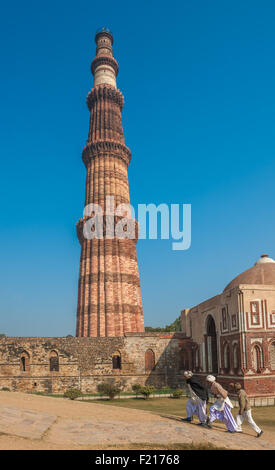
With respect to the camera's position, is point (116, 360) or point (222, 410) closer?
point (222, 410)

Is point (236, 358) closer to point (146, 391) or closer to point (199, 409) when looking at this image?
point (146, 391)

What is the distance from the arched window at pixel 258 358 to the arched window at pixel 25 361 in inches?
569

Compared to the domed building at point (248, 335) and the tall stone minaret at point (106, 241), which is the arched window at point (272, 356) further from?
the tall stone minaret at point (106, 241)

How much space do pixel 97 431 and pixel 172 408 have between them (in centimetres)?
1172

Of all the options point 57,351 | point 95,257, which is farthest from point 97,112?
point 57,351

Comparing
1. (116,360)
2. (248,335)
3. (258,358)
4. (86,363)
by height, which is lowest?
(86,363)

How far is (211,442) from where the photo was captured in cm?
757

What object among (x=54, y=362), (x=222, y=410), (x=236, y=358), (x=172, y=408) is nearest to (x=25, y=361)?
(x=54, y=362)

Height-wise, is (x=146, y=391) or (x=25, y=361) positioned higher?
(x=25, y=361)

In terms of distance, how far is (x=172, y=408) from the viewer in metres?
18.8

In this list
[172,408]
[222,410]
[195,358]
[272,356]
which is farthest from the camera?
[195,358]

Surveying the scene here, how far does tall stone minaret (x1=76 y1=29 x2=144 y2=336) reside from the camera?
34.0m
